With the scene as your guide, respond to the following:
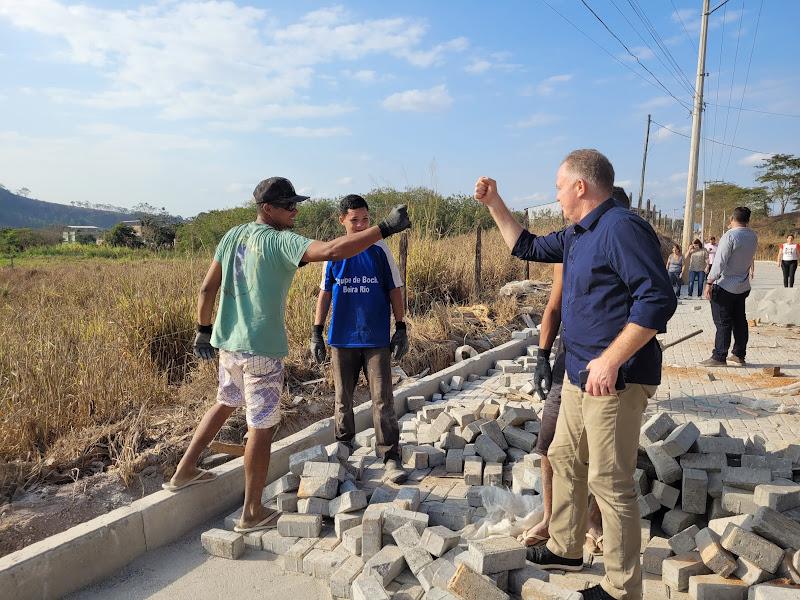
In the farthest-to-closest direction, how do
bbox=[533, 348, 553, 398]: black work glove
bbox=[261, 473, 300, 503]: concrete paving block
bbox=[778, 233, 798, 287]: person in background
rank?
bbox=[778, 233, 798, 287]: person in background < bbox=[261, 473, 300, 503]: concrete paving block < bbox=[533, 348, 553, 398]: black work glove

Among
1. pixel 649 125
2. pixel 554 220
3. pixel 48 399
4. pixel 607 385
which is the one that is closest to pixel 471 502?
pixel 607 385

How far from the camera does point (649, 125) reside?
40344 millimetres

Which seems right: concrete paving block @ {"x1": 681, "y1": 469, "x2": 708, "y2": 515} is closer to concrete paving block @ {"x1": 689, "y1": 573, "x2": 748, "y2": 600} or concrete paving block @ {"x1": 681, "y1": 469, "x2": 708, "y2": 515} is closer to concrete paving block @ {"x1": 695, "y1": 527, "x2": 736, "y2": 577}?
concrete paving block @ {"x1": 695, "y1": 527, "x2": 736, "y2": 577}

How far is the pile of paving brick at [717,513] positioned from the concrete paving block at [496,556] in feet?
2.70

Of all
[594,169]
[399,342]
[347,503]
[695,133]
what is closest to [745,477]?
[594,169]

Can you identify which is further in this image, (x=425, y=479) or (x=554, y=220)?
(x=554, y=220)

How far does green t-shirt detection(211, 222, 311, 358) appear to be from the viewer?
3.33m

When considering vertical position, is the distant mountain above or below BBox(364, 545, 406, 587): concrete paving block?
above

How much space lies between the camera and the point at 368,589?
2.72 meters

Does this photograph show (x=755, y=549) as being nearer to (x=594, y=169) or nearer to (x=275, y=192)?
(x=594, y=169)

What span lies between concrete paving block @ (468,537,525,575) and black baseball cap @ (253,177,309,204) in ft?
7.15

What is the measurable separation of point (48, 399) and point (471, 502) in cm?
321

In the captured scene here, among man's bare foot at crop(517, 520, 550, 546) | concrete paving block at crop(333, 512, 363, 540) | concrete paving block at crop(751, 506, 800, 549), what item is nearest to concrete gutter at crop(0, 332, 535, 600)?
concrete paving block at crop(333, 512, 363, 540)

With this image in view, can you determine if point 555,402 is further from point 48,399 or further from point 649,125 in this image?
point 649,125
